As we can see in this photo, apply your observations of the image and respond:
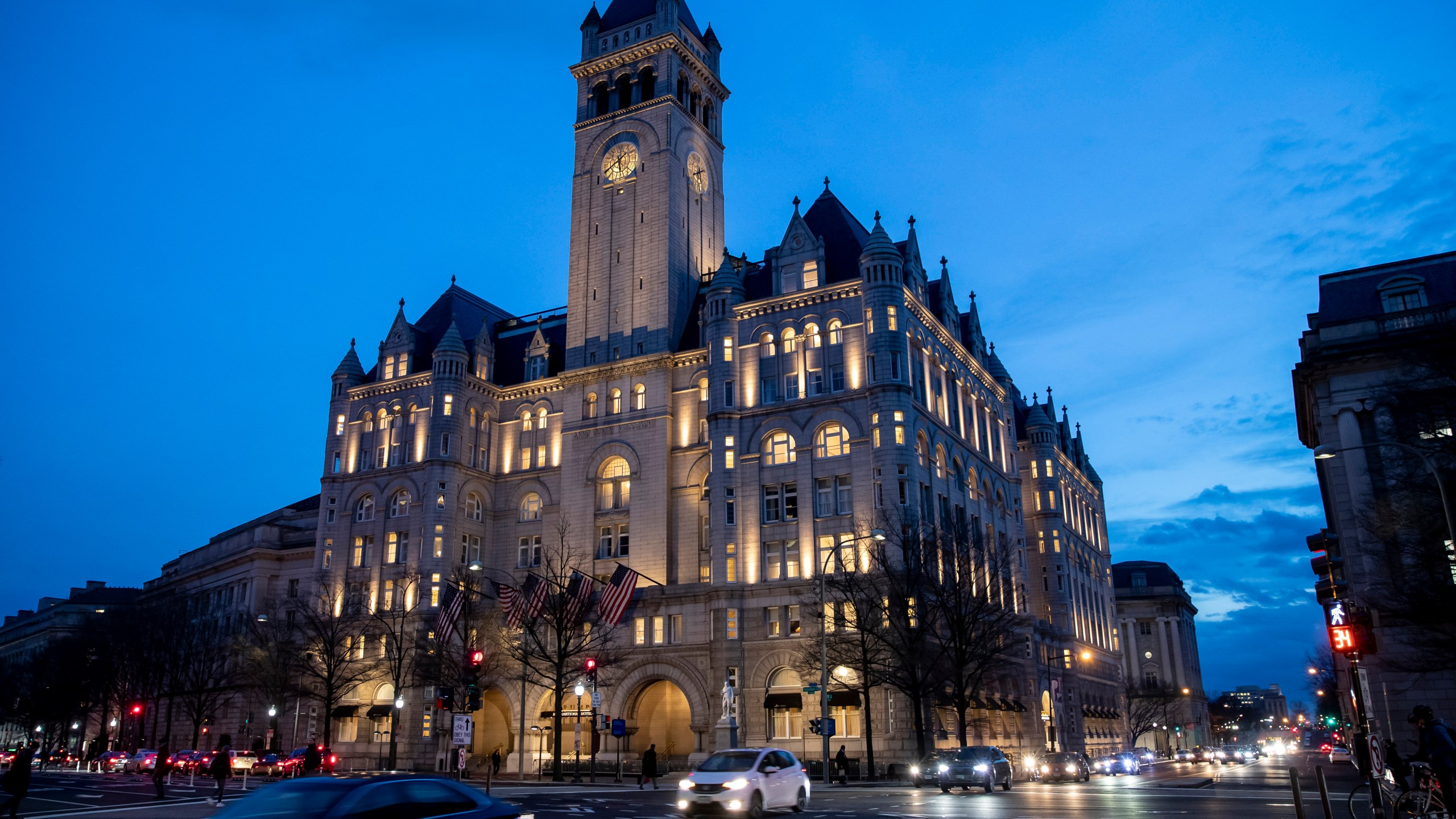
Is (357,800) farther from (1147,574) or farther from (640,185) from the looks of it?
(1147,574)

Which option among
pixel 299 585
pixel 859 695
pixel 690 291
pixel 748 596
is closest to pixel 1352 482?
pixel 859 695

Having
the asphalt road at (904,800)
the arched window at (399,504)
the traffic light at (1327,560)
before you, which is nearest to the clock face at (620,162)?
the arched window at (399,504)

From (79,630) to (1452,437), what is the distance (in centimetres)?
12800

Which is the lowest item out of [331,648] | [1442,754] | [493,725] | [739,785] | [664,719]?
[739,785]

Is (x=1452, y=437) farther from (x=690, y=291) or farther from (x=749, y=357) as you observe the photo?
(x=690, y=291)

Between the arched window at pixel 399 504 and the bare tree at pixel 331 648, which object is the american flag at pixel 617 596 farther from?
the arched window at pixel 399 504

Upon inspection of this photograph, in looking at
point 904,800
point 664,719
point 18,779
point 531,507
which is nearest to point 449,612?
point 664,719

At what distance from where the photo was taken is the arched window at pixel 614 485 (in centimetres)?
7350

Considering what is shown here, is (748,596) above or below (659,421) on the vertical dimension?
below

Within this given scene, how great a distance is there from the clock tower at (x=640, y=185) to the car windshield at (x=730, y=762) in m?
50.8

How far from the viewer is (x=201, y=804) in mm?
31922

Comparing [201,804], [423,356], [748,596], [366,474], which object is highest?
[423,356]

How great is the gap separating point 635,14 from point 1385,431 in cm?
6321

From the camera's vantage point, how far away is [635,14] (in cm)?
8506
